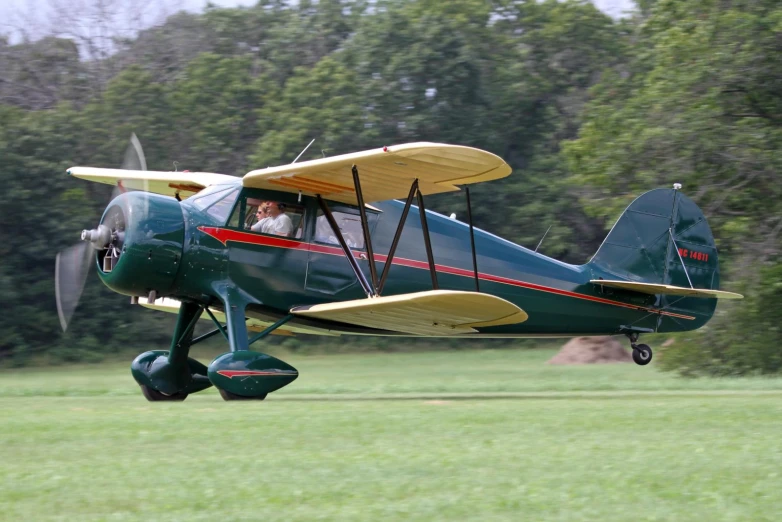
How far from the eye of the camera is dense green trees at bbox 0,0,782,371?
61.0 ft

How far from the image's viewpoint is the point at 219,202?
11773mm

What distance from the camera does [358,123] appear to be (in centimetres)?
3269

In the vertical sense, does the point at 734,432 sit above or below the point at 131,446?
below

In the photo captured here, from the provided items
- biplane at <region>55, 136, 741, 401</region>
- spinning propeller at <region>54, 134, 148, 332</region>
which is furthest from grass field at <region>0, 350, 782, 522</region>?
spinning propeller at <region>54, 134, 148, 332</region>

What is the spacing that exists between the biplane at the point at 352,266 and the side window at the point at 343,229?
0.01 m

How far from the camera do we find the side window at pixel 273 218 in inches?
467

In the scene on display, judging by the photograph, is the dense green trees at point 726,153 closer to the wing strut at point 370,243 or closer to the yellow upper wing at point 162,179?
the wing strut at point 370,243

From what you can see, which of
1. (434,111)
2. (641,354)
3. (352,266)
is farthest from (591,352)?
(352,266)

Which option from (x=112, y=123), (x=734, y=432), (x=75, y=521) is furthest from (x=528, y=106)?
(x=75, y=521)

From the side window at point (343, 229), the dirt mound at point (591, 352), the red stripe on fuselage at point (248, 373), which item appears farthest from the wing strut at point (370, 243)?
the dirt mound at point (591, 352)

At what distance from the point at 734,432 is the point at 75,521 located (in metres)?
4.85

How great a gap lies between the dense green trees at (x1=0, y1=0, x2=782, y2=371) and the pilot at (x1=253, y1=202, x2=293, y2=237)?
8.57m

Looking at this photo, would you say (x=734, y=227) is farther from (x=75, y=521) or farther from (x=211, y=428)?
(x=75, y=521)

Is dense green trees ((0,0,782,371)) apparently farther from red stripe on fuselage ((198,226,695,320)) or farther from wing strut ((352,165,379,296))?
wing strut ((352,165,379,296))
